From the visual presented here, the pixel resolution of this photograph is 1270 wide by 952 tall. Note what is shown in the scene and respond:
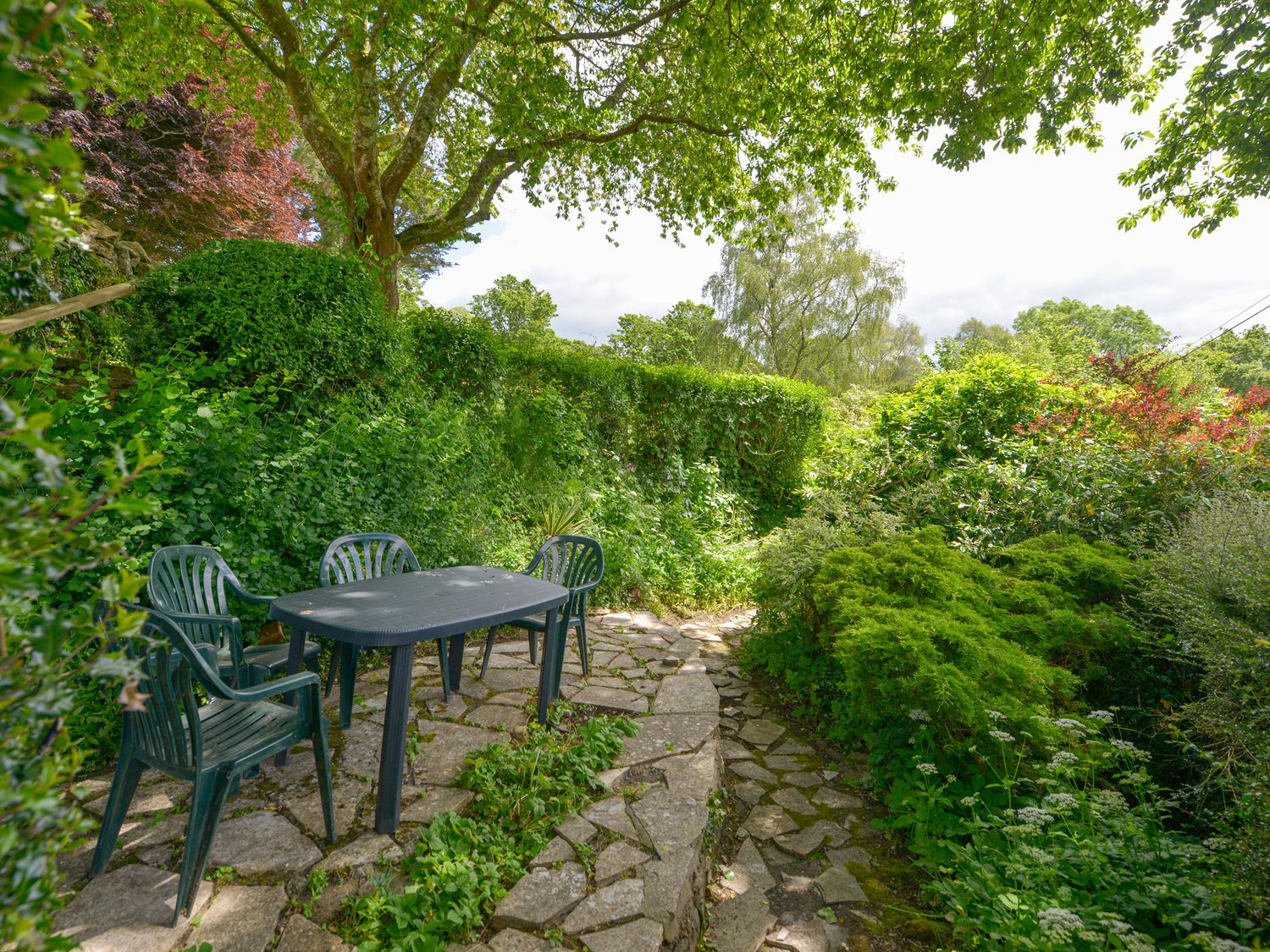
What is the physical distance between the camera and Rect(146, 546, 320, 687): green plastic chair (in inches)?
110

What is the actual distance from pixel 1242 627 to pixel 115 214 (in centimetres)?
1419

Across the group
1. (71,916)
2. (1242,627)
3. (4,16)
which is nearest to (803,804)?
(1242,627)

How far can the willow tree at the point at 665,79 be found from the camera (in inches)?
238

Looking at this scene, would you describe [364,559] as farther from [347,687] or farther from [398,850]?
[398,850]

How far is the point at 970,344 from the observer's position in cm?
2761

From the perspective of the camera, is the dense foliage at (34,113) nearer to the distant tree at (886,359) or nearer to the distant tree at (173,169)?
the distant tree at (173,169)

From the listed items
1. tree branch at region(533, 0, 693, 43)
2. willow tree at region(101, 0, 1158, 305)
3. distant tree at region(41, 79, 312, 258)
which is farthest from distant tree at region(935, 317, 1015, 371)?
Answer: distant tree at region(41, 79, 312, 258)

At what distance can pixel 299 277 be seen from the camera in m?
4.85

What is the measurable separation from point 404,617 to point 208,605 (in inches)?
46.5

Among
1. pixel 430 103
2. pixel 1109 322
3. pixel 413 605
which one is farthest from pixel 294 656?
pixel 1109 322

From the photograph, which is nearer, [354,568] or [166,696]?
[166,696]

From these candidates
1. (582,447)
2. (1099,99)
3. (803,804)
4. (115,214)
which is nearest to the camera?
(803,804)

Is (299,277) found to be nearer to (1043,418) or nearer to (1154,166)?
(1043,418)

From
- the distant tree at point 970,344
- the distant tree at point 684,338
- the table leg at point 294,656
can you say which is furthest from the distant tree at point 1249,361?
the table leg at point 294,656
